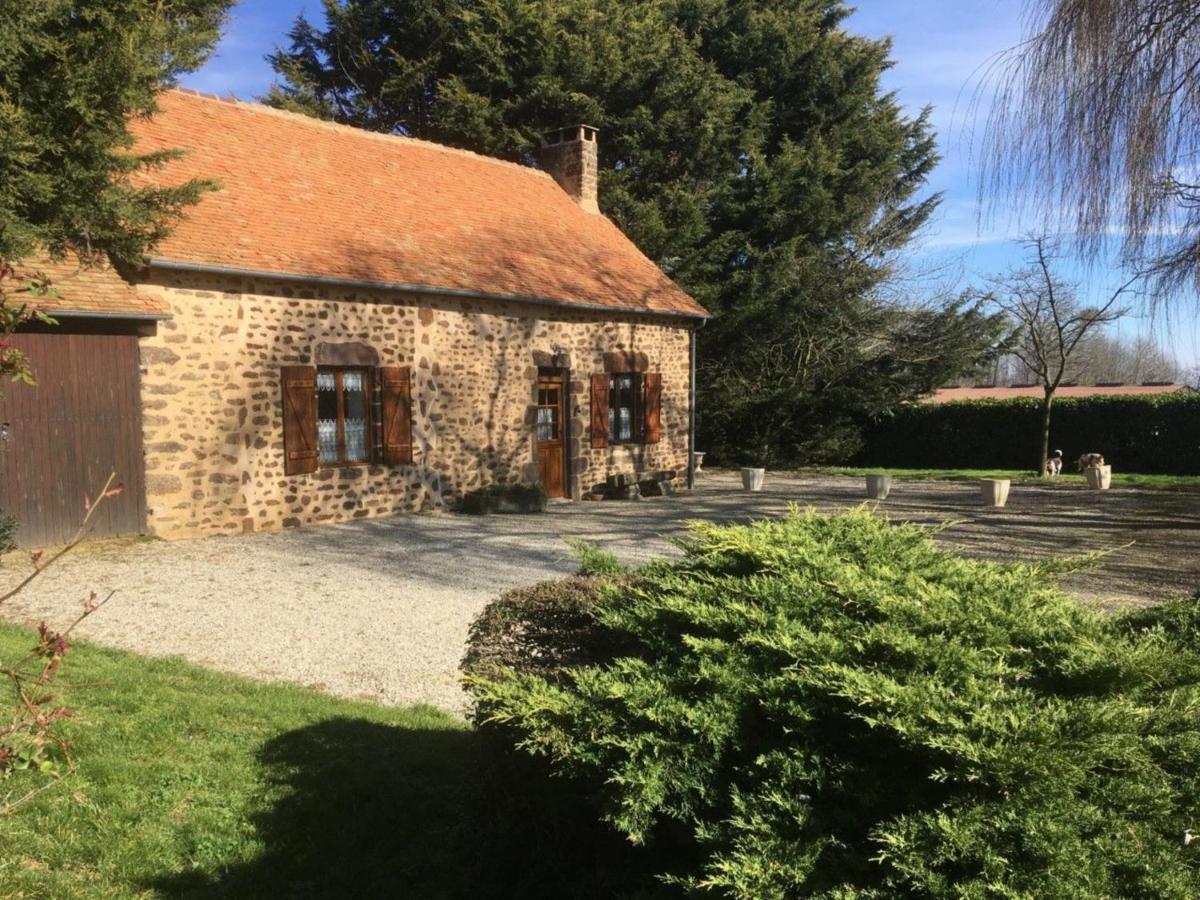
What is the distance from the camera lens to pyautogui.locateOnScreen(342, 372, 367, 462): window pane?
37.9 feet

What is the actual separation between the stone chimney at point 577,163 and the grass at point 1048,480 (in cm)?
892

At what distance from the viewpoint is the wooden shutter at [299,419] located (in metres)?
10.7

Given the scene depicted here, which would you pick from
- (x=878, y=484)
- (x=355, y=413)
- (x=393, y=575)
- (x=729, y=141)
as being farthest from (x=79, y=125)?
(x=729, y=141)

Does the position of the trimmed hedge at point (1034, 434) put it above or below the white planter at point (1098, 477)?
above

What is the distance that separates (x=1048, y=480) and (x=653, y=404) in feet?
28.9

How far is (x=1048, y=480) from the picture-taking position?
18.1 meters

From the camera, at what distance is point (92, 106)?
28.3 feet

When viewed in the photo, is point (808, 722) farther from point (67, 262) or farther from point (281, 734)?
point (67, 262)

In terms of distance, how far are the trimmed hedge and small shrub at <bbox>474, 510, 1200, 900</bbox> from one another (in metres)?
20.4

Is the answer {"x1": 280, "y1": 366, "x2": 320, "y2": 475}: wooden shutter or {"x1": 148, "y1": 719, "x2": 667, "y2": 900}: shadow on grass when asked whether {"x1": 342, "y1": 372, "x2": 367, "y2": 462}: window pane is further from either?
{"x1": 148, "y1": 719, "x2": 667, "y2": 900}: shadow on grass

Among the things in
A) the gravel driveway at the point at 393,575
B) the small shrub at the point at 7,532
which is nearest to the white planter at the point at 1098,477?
the gravel driveway at the point at 393,575

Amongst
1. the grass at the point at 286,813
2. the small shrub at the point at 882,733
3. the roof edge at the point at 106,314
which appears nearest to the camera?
the small shrub at the point at 882,733

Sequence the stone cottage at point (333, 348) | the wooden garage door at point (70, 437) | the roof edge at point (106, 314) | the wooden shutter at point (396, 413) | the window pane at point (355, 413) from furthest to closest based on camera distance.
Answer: the wooden shutter at point (396, 413) < the window pane at point (355, 413) < the stone cottage at point (333, 348) < the wooden garage door at point (70, 437) < the roof edge at point (106, 314)

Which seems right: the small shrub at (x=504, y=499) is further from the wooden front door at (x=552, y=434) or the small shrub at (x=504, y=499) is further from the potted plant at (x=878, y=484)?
the potted plant at (x=878, y=484)
